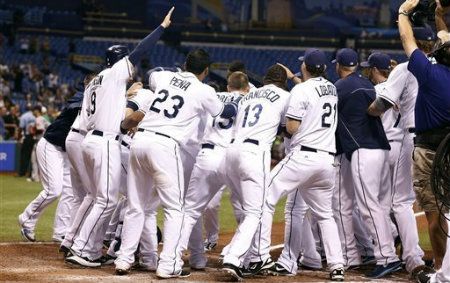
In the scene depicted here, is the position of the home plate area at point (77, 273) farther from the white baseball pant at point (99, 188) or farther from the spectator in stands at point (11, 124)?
the spectator in stands at point (11, 124)

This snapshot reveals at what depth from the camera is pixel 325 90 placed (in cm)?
837

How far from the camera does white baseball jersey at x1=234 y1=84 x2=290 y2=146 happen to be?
8312 mm

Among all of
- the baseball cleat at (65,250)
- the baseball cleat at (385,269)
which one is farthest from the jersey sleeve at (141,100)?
the baseball cleat at (385,269)

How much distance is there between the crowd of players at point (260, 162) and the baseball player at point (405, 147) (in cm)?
1

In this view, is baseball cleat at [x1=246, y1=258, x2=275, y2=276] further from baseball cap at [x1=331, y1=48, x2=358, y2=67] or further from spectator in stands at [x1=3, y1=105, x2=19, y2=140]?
spectator in stands at [x1=3, y1=105, x2=19, y2=140]

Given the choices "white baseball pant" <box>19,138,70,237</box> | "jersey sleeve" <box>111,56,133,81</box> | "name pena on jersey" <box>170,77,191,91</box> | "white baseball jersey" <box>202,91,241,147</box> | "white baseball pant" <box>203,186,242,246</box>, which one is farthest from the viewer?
"white baseball pant" <box>19,138,70,237</box>

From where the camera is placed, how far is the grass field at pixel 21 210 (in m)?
11.6

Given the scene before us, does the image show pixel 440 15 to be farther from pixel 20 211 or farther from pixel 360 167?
pixel 20 211

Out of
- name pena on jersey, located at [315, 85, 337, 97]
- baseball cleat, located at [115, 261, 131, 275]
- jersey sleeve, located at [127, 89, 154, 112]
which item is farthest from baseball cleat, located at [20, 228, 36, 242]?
name pena on jersey, located at [315, 85, 337, 97]

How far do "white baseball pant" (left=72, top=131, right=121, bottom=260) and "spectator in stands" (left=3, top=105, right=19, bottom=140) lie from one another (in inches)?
629

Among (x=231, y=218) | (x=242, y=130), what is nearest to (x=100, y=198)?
(x=242, y=130)

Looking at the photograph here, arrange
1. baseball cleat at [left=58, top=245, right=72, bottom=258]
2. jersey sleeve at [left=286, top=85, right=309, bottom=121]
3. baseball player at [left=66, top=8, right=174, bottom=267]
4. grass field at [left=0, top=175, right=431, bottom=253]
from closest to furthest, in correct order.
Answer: jersey sleeve at [left=286, top=85, right=309, bottom=121] → baseball player at [left=66, top=8, right=174, bottom=267] → baseball cleat at [left=58, top=245, right=72, bottom=258] → grass field at [left=0, top=175, right=431, bottom=253]

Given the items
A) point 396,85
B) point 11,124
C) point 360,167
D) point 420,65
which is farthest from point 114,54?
point 11,124

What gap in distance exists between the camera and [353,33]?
119ft
